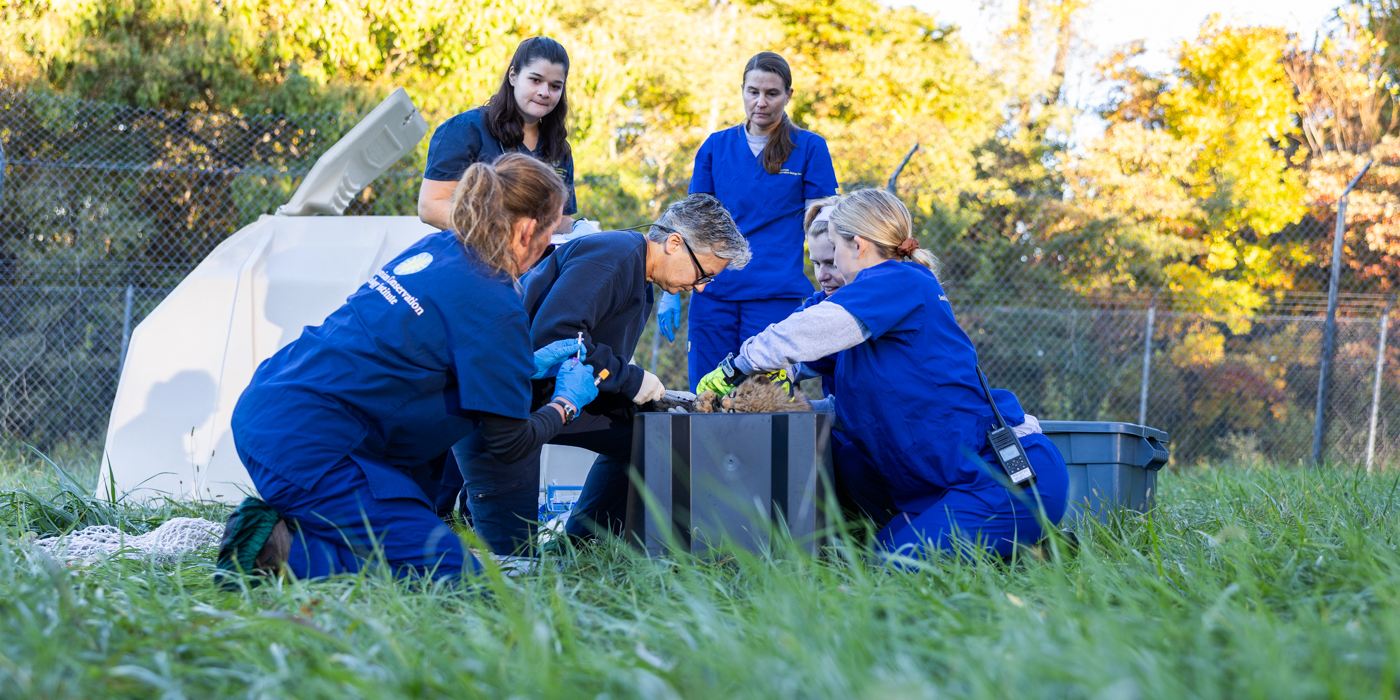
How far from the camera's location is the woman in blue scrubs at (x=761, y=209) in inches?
149

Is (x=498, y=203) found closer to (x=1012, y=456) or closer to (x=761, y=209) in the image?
(x=1012, y=456)

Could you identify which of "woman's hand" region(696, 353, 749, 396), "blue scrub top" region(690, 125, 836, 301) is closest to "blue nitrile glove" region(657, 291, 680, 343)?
"blue scrub top" region(690, 125, 836, 301)

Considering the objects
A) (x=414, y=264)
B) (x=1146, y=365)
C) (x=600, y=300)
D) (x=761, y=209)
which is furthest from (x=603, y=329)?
(x=1146, y=365)

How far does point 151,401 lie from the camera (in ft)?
13.2

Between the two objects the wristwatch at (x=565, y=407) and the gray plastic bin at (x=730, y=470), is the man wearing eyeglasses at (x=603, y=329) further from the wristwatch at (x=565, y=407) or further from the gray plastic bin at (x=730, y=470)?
the gray plastic bin at (x=730, y=470)

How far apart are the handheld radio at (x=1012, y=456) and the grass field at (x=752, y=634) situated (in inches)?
14.3

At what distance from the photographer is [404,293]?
90.9 inches

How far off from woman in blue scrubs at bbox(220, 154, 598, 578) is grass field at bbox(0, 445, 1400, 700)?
0.16 metres

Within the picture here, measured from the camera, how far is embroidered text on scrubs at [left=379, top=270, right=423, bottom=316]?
2.29 m

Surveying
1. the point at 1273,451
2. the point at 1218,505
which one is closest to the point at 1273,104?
the point at 1273,451

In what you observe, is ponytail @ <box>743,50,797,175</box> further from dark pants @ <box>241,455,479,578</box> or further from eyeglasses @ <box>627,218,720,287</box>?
dark pants @ <box>241,455,479,578</box>

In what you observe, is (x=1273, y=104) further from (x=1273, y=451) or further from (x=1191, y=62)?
(x=1273, y=451)

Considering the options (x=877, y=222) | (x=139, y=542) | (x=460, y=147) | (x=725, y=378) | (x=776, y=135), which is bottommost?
(x=139, y=542)

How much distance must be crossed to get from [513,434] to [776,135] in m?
1.98
